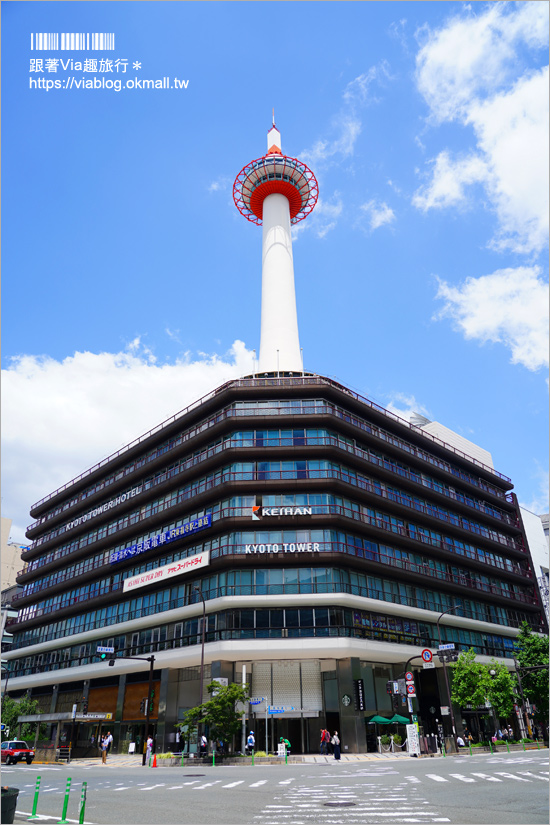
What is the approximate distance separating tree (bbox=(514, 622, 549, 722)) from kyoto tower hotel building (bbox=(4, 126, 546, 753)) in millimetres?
6725

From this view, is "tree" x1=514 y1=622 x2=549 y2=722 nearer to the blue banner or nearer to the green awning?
the green awning

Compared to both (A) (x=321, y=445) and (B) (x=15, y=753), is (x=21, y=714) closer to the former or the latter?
(B) (x=15, y=753)

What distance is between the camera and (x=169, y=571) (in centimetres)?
5469

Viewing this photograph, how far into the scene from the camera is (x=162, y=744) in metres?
51.4

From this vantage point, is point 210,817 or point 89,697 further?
point 89,697

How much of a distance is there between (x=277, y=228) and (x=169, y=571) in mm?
44612

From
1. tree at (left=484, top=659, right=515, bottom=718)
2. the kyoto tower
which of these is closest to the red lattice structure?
the kyoto tower

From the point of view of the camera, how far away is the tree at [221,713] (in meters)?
40.5

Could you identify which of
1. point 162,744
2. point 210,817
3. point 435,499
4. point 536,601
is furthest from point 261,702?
point 536,601

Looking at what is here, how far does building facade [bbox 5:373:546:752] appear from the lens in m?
48.6

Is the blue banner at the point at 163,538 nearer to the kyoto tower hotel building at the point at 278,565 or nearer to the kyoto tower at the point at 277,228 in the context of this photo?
the kyoto tower hotel building at the point at 278,565

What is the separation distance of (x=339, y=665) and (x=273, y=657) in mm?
5410

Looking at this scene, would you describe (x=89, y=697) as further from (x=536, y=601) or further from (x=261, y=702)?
(x=536, y=601)

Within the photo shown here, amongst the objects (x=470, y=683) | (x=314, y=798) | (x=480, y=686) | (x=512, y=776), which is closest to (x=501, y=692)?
(x=480, y=686)
